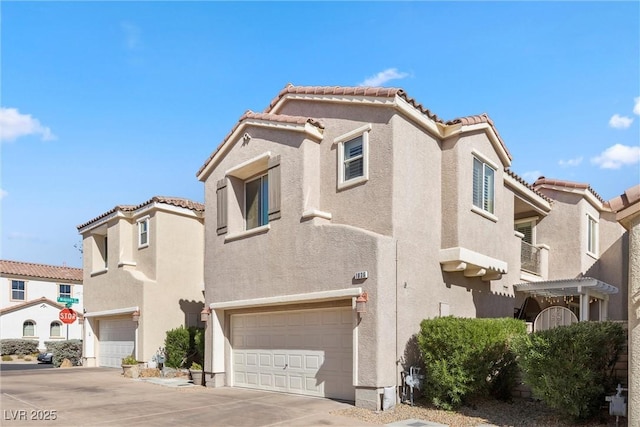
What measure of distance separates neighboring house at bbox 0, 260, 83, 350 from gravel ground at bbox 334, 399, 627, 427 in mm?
32620

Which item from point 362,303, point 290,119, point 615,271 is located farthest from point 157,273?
point 615,271

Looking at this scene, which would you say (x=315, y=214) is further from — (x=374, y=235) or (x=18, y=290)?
(x=18, y=290)

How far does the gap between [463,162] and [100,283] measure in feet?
57.6

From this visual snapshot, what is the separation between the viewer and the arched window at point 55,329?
38312 millimetres

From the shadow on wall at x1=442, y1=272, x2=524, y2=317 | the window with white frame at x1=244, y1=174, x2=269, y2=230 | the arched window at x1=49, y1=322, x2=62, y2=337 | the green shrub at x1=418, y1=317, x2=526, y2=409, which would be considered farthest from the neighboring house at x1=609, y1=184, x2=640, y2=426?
the arched window at x1=49, y1=322, x2=62, y2=337

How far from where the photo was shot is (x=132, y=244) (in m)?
21.9

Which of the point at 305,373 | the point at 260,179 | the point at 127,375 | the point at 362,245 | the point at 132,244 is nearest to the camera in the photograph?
the point at 362,245

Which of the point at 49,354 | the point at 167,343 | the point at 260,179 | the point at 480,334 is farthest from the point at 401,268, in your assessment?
the point at 49,354

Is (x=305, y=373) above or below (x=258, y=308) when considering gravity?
below

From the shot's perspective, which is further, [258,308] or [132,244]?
[132,244]

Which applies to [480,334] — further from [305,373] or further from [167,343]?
[167,343]

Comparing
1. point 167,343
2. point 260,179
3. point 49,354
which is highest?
point 260,179

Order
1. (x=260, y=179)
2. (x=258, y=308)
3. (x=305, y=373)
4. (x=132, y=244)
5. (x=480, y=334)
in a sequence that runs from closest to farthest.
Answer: (x=480, y=334), (x=305, y=373), (x=258, y=308), (x=260, y=179), (x=132, y=244)

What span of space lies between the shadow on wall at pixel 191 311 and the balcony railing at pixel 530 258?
499 inches
